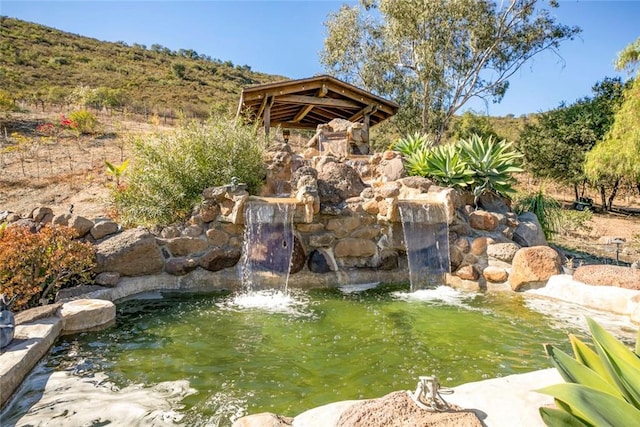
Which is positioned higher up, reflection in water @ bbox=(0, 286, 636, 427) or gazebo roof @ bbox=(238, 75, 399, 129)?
gazebo roof @ bbox=(238, 75, 399, 129)

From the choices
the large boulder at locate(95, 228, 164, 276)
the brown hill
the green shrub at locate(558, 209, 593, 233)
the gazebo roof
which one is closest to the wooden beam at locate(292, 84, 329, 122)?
the gazebo roof

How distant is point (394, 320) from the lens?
4.62 meters

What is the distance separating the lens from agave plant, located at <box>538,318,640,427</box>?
1.29 m

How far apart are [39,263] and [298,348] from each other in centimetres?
335

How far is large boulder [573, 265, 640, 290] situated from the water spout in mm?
1902

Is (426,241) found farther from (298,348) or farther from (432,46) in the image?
(432,46)

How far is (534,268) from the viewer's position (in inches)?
216

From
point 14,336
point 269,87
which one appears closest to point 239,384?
point 14,336

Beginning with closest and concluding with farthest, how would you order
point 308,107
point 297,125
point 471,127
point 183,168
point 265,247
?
point 265,247, point 183,168, point 308,107, point 297,125, point 471,127

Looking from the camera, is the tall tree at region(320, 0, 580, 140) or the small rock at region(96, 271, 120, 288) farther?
the tall tree at region(320, 0, 580, 140)

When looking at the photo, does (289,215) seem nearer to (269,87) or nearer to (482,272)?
(482,272)

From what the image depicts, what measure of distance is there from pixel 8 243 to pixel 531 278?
690 cm

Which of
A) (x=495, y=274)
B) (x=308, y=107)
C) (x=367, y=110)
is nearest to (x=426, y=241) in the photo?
(x=495, y=274)

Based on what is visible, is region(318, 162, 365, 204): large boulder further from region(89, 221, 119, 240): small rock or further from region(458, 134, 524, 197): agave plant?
region(89, 221, 119, 240): small rock
